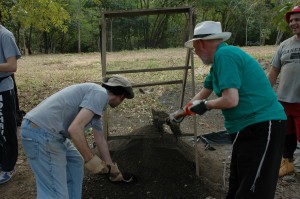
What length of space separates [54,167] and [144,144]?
4.88ft

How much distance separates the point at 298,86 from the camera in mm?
3260

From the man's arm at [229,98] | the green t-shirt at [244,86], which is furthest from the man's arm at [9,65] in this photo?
the man's arm at [229,98]

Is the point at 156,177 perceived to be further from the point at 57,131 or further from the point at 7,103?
the point at 7,103

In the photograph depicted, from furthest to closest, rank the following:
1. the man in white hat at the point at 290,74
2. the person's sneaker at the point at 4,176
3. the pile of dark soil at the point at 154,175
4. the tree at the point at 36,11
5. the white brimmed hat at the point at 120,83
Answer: the tree at the point at 36,11, the person's sneaker at the point at 4,176, the man in white hat at the point at 290,74, the pile of dark soil at the point at 154,175, the white brimmed hat at the point at 120,83

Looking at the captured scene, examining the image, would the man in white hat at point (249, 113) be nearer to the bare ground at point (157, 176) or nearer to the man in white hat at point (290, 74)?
the bare ground at point (157, 176)

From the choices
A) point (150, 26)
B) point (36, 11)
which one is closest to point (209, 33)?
point (36, 11)

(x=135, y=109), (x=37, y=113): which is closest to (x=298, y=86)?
(x=37, y=113)

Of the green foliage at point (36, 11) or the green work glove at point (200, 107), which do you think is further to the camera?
the green foliage at point (36, 11)

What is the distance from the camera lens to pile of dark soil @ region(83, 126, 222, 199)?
10.2 ft

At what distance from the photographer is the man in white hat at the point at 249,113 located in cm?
202

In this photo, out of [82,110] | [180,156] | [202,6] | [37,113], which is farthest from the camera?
[202,6]

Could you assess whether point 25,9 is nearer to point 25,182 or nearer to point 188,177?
point 25,182

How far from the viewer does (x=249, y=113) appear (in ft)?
6.80

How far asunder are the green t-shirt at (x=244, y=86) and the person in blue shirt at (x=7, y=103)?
2080 mm
